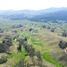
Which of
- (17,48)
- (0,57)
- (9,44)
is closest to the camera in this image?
(0,57)

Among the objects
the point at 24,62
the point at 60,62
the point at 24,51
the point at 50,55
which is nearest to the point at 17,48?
the point at 24,51

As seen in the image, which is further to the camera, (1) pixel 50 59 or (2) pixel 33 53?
(1) pixel 50 59

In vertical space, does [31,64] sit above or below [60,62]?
above

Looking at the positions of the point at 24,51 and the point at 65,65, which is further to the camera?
the point at 24,51

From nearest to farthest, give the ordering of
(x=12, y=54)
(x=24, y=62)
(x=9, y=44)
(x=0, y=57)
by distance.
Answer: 1. (x=24, y=62)
2. (x=0, y=57)
3. (x=12, y=54)
4. (x=9, y=44)

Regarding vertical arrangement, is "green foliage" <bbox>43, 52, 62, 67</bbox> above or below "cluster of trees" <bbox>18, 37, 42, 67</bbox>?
below

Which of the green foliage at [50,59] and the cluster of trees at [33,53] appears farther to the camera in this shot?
Answer: the green foliage at [50,59]

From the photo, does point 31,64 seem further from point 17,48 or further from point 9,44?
point 9,44

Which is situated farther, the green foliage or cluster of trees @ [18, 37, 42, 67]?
the green foliage

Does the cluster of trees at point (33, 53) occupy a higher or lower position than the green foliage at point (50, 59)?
higher

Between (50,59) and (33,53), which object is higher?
(33,53)
